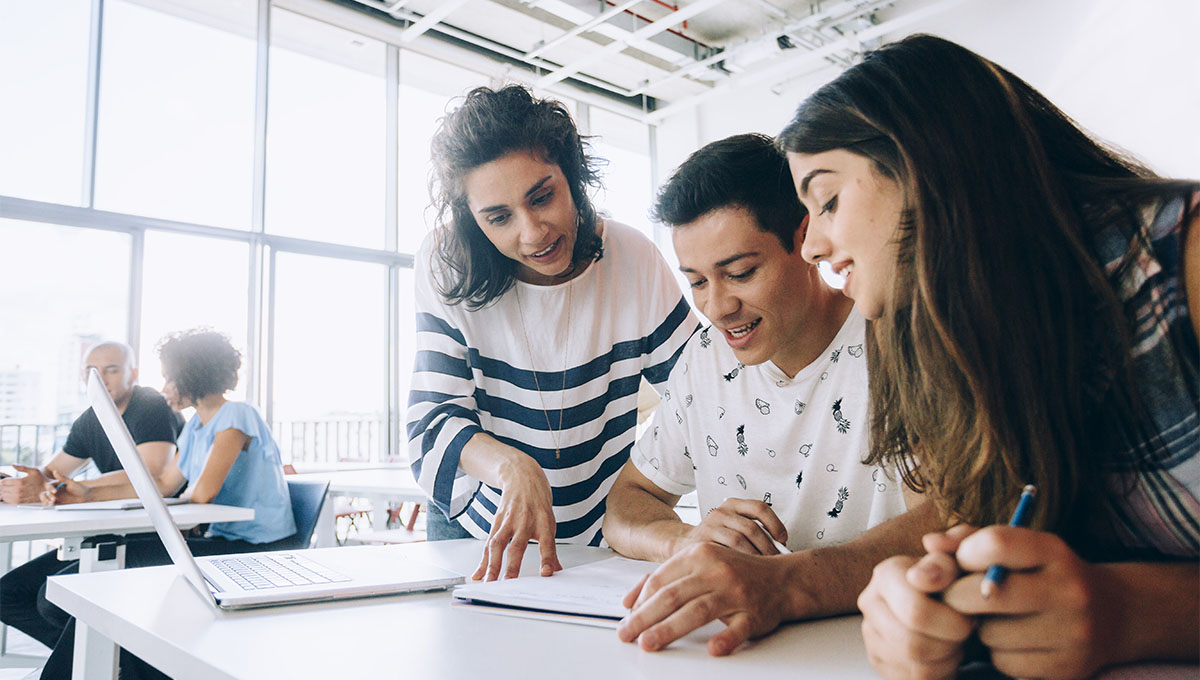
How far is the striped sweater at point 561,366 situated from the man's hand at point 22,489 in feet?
6.98

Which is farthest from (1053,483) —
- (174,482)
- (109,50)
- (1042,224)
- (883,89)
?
(109,50)

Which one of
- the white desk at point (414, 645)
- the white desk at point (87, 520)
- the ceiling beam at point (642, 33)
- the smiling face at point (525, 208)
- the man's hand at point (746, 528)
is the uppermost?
the ceiling beam at point (642, 33)

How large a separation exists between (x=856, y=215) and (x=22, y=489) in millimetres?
3085

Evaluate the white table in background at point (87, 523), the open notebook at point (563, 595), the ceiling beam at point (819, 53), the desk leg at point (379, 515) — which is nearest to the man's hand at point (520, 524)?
the open notebook at point (563, 595)

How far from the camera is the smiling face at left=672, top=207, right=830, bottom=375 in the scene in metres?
1.33

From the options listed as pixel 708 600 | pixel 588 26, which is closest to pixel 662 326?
pixel 708 600

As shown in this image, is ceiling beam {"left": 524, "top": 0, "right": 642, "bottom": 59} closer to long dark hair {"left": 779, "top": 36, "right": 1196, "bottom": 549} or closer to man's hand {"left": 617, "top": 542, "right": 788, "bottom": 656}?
long dark hair {"left": 779, "top": 36, "right": 1196, "bottom": 549}

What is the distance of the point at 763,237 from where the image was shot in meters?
1.33

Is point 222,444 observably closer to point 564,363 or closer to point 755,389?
point 564,363

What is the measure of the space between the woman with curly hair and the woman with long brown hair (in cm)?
74

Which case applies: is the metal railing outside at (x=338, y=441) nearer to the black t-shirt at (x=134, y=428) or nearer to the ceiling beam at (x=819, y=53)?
the black t-shirt at (x=134, y=428)

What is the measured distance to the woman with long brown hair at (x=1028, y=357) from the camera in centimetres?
57

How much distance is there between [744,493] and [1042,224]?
769 mm

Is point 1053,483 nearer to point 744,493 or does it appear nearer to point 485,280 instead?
point 744,493
